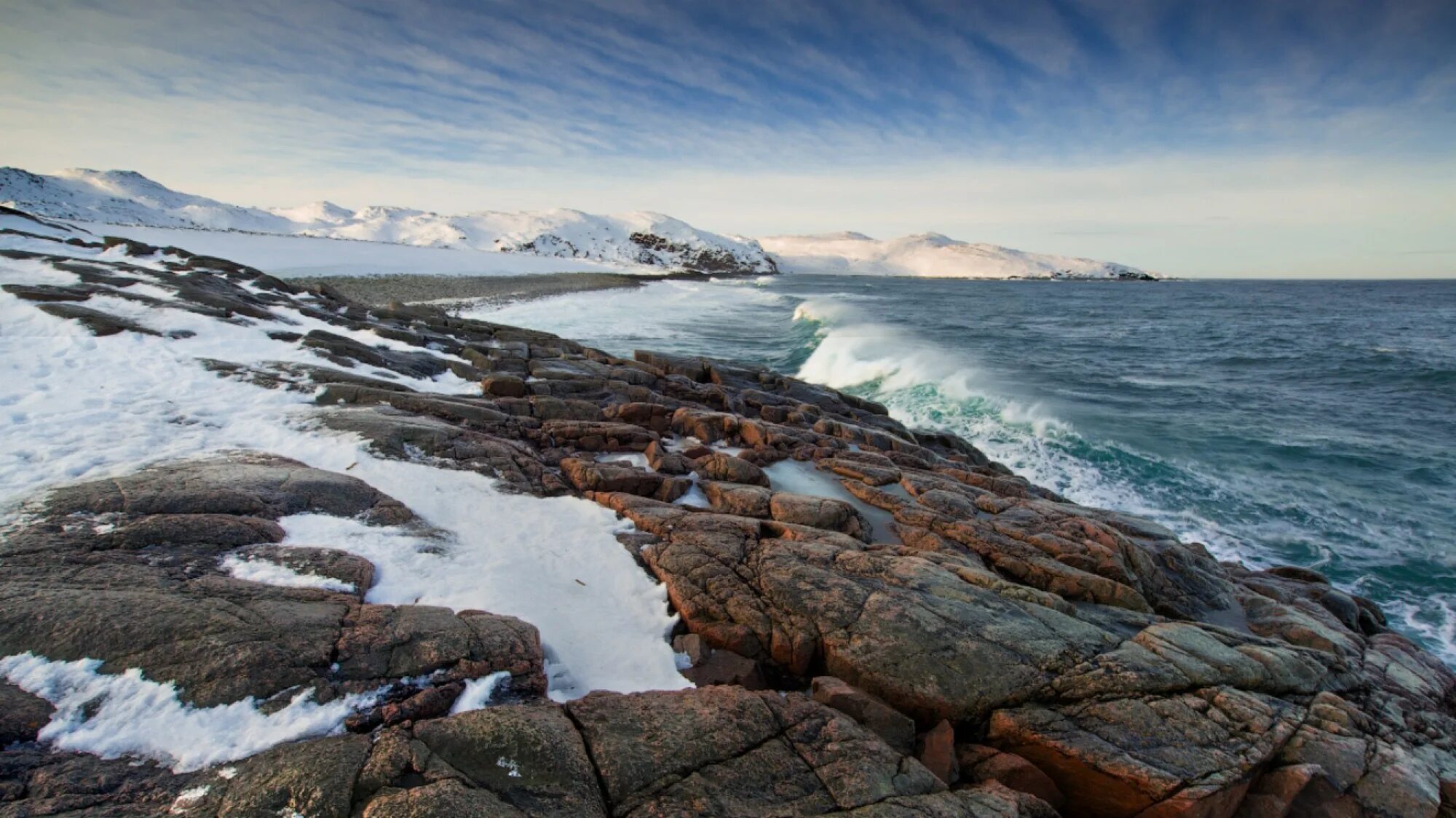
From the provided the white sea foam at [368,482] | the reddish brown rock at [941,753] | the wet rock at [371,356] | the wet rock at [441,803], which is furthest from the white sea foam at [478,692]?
the wet rock at [371,356]

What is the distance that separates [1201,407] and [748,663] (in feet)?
80.6

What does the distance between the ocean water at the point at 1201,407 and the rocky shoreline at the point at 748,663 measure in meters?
4.19

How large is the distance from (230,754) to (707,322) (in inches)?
1636

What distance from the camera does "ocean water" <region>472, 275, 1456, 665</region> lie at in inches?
499

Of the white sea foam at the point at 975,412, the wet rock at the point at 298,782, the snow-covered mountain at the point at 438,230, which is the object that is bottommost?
the white sea foam at the point at 975,412

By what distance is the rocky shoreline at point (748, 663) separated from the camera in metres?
3.49

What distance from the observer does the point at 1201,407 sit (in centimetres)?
2220

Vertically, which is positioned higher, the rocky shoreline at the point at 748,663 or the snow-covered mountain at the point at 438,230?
the snow-covered mountain at the point at 438,230

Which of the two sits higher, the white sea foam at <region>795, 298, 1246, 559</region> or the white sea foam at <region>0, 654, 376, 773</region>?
the white sea foam at <region>0, 654, 376, 773</region>

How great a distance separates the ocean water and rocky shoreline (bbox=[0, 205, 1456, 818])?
4.19 metres

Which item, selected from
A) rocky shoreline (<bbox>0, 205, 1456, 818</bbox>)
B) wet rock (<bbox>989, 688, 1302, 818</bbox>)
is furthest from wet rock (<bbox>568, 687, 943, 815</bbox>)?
wet rock (<bbox>989, 688, 1302, 818</bbox>)

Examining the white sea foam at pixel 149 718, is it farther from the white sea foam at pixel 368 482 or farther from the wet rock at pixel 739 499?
the wet rock at pixel 739 499

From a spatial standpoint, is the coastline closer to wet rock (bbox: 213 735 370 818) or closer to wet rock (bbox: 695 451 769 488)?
wet rock (bbox: 695 451 769 488)

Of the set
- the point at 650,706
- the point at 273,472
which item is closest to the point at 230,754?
the point at 650,706
